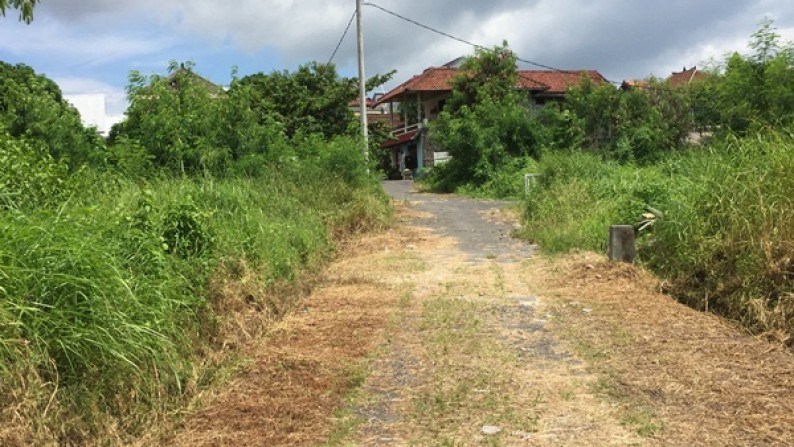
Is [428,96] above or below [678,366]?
above

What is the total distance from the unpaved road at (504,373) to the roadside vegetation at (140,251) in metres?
0.41

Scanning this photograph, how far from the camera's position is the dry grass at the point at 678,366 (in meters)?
3.55

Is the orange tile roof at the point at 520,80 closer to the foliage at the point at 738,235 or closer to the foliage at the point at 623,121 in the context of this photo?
the foliage at the point at 623,121

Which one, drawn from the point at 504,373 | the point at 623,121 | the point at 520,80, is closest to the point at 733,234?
the point at 504,373

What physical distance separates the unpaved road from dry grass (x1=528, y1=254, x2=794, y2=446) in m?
0.01

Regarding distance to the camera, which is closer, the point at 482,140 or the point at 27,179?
the point at 27,179

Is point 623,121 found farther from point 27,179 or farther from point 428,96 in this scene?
point 27,179

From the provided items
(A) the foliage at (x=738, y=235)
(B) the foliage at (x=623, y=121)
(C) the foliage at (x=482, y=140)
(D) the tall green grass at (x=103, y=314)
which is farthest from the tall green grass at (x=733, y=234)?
(B) the foliage at (x=623, y=121)

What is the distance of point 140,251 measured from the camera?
4844mm

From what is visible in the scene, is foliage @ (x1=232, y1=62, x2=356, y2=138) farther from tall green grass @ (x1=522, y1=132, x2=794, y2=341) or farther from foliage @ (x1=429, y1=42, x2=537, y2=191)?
tall green grass @ (x1=522, y1=132, x2=794, y2=341)

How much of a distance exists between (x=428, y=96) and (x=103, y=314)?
35.7 meters

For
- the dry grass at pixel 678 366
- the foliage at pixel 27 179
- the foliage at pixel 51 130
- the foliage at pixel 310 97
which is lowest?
the dry grass at pixel 678 366

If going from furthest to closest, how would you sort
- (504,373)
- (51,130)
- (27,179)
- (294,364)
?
(51,130), (27,179), (294,364), (504,373)

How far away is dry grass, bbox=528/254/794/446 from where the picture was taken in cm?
355
